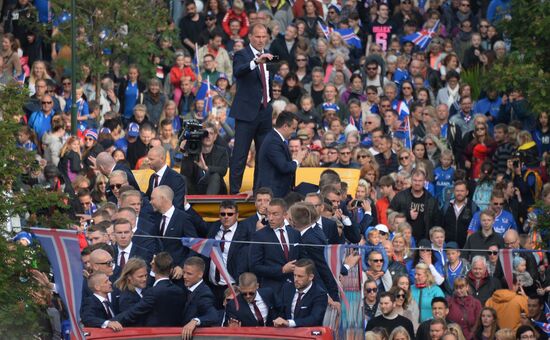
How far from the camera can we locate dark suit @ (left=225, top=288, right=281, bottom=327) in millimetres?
17703

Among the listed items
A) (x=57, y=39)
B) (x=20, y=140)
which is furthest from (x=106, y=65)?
(x=20, y=140)

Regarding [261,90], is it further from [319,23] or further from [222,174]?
[319,23]

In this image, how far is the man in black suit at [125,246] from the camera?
18.7m

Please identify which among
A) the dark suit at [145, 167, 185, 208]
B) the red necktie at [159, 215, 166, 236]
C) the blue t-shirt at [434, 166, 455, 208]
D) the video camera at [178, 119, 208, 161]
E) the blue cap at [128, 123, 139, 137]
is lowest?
the red necktie at [159, 215, 166, 236]

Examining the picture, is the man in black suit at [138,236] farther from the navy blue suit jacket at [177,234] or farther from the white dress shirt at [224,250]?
the white dress shirt at [224,250]

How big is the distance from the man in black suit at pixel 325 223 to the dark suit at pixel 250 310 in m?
1.80

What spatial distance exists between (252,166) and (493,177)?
3973 mm

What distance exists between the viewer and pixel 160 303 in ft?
57.7

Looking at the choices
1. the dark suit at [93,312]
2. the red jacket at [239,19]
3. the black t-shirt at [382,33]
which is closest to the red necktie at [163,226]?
the dark suit at [93,312]

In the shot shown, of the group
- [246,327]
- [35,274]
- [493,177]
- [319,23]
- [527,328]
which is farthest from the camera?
[319,23]

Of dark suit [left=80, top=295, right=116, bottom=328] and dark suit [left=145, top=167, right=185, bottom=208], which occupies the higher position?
dark suit [left=145, top=167, right=185, bottom=208]

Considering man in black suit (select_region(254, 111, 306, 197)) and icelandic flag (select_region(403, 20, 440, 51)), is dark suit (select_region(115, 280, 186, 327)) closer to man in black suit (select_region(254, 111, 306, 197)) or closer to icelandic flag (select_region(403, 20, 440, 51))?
man in black suit (select_region(254, 111, 306, 197))

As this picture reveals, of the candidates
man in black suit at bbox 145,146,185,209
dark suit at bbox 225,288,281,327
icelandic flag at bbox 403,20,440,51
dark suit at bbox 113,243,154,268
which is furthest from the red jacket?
dark suit at bbox 225,288,281,327

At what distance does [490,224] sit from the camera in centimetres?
2417
